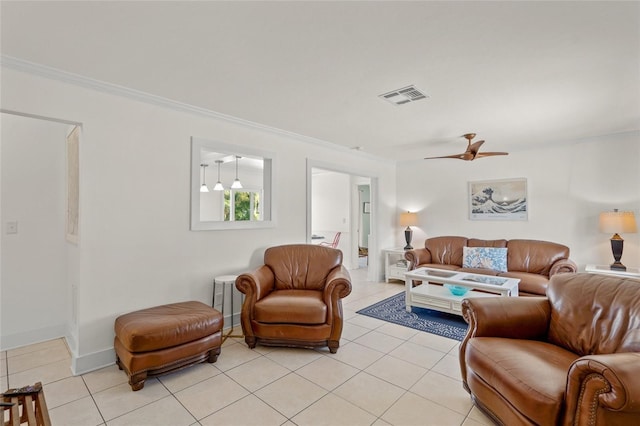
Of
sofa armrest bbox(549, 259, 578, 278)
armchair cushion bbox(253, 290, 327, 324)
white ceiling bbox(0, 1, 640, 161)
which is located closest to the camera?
white ceiling bbox(0, 1, 640, 161)

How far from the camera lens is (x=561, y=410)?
1422 mm

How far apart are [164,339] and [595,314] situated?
293 cm

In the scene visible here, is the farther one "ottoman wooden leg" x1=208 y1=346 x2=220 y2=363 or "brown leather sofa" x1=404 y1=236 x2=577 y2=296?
"brown leather sofa" x1=404 y1=236 x2=577 y2=296

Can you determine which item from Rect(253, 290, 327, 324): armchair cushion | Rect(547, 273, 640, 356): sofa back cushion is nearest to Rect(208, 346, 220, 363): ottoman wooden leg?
Rect(253, 290, 327, 324): armchair cushion

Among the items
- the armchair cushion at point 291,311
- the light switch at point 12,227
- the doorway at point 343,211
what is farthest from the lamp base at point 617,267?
the light switch at point 12,227

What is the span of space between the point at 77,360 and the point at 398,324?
3.10 meters

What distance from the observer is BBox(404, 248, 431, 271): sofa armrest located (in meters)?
4.98

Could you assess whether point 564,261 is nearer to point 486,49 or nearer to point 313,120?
point 486,49

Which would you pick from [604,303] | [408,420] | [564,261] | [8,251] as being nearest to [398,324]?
[408,420]

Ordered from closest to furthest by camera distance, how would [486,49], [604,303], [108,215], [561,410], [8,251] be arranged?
[561,410] → [604,303] → [486,49] → [108,215] → [8,251]

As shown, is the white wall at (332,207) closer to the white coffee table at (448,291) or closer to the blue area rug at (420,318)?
the blue area rug at (420,318)

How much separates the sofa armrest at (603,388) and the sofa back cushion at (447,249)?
3708 mm

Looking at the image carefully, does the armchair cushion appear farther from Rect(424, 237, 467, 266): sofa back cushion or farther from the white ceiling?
Rect(424, 237, 467, 266): sofa back cushion

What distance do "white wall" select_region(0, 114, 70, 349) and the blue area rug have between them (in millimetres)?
3467
